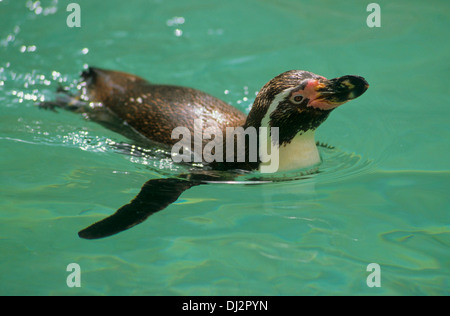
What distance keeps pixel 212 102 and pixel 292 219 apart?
5.90ft

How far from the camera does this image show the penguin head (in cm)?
392

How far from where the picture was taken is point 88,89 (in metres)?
6.17

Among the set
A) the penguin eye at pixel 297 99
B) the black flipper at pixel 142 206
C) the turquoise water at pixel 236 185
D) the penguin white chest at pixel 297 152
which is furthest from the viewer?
the penguin white chest at pixel 297 152

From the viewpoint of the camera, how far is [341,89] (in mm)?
3910

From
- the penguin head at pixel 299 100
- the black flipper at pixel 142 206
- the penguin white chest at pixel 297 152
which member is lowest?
the black flipper at pixel 142 206

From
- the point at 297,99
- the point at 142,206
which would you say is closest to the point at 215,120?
the point at 297,99

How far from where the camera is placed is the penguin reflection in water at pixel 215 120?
12.9ft

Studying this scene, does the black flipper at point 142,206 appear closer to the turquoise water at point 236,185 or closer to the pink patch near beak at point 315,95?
the turquoise water at point 236,185

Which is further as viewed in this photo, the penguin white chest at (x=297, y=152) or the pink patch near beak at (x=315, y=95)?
the penguin white chest at (x=297, y=152)

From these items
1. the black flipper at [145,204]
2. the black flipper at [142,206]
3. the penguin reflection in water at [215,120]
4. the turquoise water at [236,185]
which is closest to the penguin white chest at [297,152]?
the penguin reflection in water at [215,120]

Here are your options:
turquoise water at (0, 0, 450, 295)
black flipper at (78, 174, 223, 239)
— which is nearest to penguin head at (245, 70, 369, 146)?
turquoise water at (0, 0, 450, 295)

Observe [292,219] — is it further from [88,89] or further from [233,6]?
[233,6]

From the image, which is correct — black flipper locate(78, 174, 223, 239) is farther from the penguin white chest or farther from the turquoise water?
→ the penguin white chest
